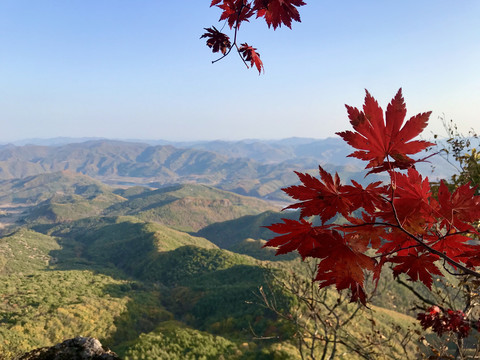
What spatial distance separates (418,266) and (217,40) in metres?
2.58

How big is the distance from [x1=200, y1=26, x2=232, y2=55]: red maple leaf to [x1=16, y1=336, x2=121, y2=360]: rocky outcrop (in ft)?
9.20

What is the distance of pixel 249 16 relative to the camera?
96.9 inches

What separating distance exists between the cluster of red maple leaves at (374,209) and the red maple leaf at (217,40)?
1.90m

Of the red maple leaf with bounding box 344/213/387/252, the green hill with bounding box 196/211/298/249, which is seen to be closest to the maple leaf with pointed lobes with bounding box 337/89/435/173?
the red maple leaf with bounding box 344/213/387/252

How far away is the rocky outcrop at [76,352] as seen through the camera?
2.01 m

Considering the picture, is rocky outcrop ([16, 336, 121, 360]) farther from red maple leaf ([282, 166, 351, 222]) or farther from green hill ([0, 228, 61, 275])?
green hill ([0, 228, 61, 275])

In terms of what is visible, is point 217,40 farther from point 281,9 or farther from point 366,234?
point 366,234

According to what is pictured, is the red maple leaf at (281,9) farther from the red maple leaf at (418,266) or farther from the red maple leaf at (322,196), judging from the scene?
the red maple leaf at (418,266)

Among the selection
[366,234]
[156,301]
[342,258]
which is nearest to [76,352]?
[342,258]

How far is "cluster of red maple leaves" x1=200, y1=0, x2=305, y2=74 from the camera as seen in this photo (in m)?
1.90

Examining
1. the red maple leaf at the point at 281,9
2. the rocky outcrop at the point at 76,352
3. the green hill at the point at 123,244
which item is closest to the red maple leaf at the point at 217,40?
the red maple leaf at the point at 281,9

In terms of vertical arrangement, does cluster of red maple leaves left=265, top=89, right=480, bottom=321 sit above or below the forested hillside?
above

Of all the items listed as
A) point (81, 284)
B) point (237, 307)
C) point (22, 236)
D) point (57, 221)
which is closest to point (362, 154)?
point (237, 307)

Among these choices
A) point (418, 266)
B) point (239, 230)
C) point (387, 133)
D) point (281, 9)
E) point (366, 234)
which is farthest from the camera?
point (239, 230)
